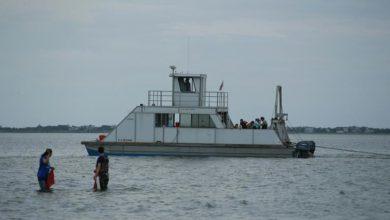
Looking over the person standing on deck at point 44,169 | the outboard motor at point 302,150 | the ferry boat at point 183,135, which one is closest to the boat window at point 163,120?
the ferry boat at point 183,135

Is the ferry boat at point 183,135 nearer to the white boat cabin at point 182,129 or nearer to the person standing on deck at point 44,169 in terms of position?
the white boat cabin at point 182,129

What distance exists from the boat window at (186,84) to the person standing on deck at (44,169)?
21.3 meters

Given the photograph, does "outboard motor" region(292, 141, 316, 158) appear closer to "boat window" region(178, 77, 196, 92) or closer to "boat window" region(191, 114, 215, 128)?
"boat window" region(191, 114, 215, 128)

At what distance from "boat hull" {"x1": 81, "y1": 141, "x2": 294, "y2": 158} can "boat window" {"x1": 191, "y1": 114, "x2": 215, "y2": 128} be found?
194cm

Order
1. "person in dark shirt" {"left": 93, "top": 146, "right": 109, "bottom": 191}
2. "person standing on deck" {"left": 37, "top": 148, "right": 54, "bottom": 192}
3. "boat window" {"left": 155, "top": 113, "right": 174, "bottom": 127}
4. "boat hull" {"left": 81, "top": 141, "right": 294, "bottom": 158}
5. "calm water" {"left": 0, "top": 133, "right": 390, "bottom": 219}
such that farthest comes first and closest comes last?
"boat window" {"left": 155, "top": 113, "right": 174, "bottom": 127}
"boat hull" {"left": 81, "top": 141, "right": 294, "bottom": 158}
"person in dark shirt" {"left": 93, "top": 146, "right": 109, "bottom": 191}
"person standing on deck" {"left": 37, "top": 148, "right": 54, "bottom": 192}
"calm water" {"left": 0, "top": 133, "right": 390, "bottom": 219}

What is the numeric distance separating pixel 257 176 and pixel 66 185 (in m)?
9.80

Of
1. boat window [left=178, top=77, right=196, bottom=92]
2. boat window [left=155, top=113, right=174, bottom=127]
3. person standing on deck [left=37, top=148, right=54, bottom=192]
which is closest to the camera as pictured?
person standing on deck [left=37, top=148, right=54, bottom=192]

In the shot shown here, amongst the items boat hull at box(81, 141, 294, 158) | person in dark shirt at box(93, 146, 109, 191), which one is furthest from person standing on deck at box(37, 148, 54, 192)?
boat hull at box(81, 141, 294, 158)

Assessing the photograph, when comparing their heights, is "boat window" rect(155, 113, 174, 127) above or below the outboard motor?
above

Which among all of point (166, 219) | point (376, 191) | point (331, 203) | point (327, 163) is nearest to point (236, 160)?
point (327, 163)

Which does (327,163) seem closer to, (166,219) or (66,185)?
(66,185)

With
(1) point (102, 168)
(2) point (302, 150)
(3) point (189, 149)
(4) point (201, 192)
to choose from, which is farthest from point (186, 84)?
(1) point (102, 168)

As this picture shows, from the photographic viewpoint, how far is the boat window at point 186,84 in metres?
48.1

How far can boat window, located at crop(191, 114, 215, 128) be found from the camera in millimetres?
46688
